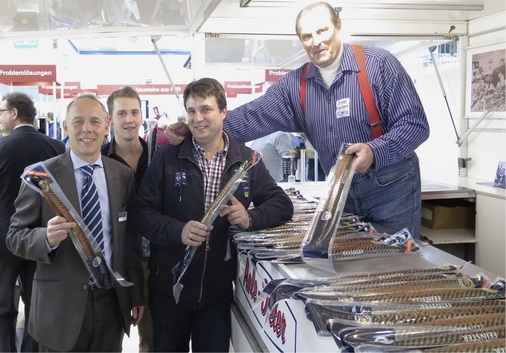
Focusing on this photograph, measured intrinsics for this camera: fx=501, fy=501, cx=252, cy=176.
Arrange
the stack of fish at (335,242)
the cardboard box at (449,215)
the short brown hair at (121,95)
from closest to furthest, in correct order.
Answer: the stack of fish at (335,242), the short brown hair at (121,95), the cardboard box at (449,215)

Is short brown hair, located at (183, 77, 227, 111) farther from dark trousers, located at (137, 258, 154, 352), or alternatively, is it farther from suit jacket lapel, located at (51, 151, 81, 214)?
dark trousers, located at (137, 258, 154, 352)

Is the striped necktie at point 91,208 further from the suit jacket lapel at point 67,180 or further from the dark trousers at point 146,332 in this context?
the dark trousers at point 146,332

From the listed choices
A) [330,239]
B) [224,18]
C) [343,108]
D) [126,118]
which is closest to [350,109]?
[343,108]

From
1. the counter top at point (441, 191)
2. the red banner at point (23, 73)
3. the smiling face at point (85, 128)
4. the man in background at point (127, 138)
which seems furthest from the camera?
the red banner at point (23, 73)

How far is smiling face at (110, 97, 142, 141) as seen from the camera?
10.0 ft

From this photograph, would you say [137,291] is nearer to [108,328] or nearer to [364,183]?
[108,328]

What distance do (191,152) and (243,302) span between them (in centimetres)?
71

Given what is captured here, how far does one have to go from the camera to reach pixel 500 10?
3.83 metres

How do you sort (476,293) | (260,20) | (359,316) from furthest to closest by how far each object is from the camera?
1. (260,20)
2. (476,293)
3. (359,316)

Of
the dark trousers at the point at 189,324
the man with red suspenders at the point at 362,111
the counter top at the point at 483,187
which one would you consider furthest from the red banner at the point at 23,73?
the dark trousers at the point at 189,324

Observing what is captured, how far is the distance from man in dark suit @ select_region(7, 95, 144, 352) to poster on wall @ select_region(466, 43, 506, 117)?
313 cm

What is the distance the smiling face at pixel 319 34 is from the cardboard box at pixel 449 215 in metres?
2.34

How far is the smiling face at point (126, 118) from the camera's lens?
305 cm

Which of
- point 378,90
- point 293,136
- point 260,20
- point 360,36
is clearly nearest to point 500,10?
point 360,36
